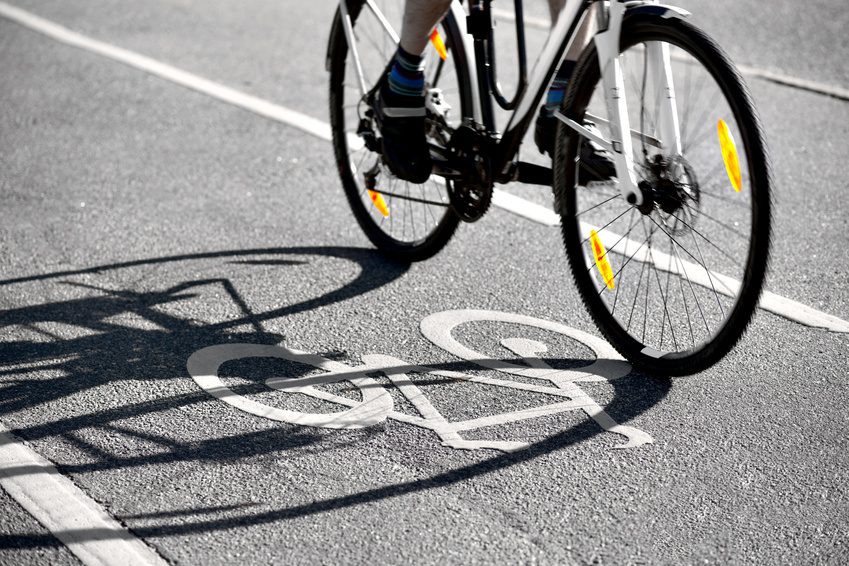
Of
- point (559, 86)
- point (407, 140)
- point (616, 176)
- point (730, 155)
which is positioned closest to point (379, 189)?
point (407, 140)

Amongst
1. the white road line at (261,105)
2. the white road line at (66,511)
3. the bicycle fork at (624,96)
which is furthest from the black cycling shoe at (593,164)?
the white road line at (66,511)

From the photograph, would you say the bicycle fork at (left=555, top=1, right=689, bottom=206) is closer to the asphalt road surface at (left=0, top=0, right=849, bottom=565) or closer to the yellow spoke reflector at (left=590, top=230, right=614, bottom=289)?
the yellow spoke reflector at (left=590, top=230, right=614, bottom=289)

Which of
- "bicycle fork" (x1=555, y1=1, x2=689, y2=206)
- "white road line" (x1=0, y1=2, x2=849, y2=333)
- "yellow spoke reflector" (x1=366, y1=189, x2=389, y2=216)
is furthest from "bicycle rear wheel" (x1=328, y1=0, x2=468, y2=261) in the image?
"bicycle fork" (x1=555, y1=1, x2=689, y2=206)

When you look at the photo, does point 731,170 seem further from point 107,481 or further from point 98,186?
point 98,186

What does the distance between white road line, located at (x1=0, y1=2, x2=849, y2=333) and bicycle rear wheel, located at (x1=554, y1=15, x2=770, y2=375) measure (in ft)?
0.77

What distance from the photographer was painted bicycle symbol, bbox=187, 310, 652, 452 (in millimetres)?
2967

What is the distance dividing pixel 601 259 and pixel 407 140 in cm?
95

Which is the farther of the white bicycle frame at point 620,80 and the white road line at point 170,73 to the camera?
the white road line at point 170,73

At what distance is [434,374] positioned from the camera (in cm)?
325

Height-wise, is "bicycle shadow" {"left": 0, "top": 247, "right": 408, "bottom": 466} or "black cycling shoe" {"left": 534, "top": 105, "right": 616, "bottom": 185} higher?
"black cycling shoe" {"left": 534, "top": 105, "right": 616, "bottom": 185}

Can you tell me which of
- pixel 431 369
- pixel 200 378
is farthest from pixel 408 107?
pixel 200 378

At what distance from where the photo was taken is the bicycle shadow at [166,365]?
268 centimetres

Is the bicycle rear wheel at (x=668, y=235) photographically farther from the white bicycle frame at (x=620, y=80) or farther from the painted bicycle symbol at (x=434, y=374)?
the painted bicycle symbol at (x=434, y=374)

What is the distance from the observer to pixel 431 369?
3.29 metres
